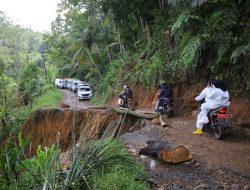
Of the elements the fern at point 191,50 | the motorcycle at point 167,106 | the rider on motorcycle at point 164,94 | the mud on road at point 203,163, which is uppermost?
the fern at point 191,50

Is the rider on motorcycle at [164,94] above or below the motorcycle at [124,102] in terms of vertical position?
above

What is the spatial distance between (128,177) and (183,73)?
8.31m

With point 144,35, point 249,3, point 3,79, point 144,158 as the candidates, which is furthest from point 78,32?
point 144,158

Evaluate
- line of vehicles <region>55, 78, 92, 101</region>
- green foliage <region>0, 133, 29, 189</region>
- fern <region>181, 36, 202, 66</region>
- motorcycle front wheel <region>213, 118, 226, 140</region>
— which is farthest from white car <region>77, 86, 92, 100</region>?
green foliage <region>0, 133, 29, 189</region>

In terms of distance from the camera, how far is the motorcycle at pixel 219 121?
24.7 ft

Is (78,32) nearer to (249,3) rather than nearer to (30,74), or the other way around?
(30,74)

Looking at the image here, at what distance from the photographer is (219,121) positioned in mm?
7578

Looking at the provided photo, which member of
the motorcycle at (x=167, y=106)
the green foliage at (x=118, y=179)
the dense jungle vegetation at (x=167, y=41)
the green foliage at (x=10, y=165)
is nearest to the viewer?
the green foliage at (x=10, y=165)

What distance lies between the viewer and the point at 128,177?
4879mm

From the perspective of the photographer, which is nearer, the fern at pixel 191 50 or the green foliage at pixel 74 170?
the green foliage at pixel 74 170

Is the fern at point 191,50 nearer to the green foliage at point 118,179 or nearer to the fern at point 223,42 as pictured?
the fern at point 223,42

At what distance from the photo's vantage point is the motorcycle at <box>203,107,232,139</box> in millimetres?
7539

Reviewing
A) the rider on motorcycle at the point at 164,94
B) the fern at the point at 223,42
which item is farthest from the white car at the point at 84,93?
the fern at the point at 223,42

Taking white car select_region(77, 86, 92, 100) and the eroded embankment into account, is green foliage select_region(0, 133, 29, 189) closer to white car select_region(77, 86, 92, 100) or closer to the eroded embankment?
the eroded embankment
